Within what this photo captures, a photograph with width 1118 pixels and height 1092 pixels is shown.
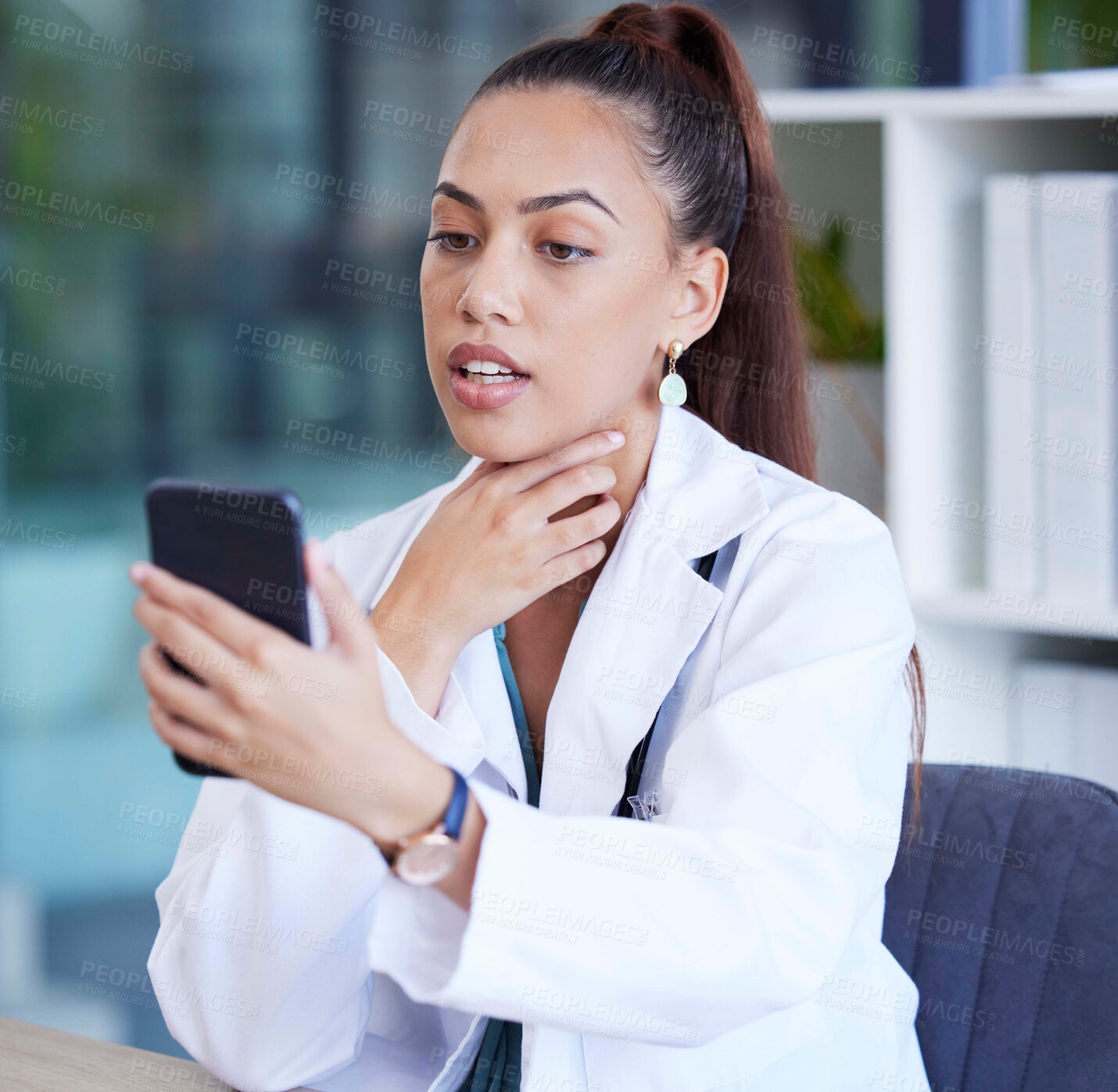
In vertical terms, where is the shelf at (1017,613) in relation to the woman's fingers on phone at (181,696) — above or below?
below

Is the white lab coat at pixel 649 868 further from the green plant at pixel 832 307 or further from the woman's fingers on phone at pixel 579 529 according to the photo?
the green plant at pixel 832 307

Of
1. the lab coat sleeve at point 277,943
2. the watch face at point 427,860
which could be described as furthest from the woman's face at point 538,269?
the watch face at point 427,860

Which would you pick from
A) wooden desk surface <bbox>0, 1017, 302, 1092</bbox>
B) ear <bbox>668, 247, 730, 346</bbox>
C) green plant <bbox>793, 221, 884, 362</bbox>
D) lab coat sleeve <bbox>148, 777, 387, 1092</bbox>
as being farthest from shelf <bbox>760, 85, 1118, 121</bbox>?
wooden desk surface <bbox>0, 1017, 302, 1092</bbox>

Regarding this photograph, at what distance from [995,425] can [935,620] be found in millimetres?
293

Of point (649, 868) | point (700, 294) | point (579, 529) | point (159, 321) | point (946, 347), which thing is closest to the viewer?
point (649, 868)

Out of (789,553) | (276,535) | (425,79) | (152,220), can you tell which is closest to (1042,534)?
(789,553)

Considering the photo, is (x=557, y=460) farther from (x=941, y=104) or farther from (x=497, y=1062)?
(x=941, y=104)

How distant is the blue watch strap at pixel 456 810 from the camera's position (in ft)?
2.39

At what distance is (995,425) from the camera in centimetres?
150

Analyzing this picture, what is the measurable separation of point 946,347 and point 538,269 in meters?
0.71

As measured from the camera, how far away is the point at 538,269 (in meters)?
1.11

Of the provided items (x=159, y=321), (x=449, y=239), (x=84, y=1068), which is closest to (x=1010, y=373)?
(x=449, y=239)

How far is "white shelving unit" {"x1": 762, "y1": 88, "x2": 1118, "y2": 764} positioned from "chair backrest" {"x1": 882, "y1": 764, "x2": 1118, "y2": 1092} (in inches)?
14.7

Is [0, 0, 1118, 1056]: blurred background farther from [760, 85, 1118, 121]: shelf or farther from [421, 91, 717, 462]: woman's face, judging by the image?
[421, 91, 717, 462]: woman's face
